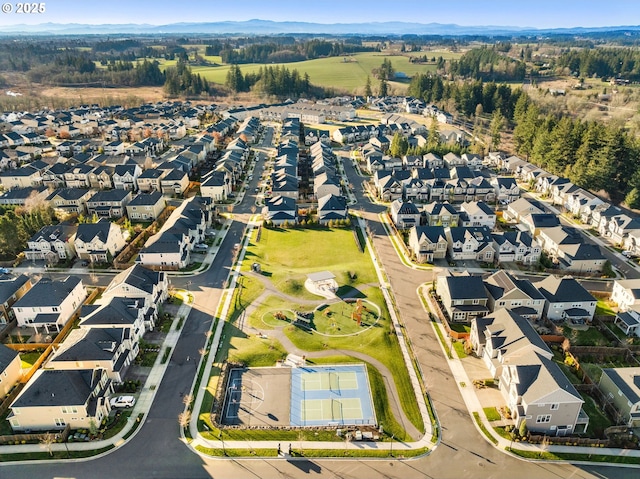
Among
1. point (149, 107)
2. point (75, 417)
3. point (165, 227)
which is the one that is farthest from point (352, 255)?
point (149, 107)

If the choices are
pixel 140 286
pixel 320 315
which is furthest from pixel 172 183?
pixel 320 315

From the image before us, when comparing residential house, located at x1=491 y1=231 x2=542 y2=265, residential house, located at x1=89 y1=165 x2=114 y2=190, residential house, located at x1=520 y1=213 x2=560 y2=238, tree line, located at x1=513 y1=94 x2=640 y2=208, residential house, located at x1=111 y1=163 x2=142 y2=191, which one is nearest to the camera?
residential house, located at x1=491 y1=231 x2=542 y2=265

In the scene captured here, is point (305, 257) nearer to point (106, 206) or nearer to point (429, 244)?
point (429, 244)

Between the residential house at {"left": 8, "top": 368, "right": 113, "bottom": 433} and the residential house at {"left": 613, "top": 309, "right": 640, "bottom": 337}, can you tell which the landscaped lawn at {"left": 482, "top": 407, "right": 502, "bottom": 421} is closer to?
the residential house at {"left": 613, "top": 309, "right": 640, "bottom": 337}

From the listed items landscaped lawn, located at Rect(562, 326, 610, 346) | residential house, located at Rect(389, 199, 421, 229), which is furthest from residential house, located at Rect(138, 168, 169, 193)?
landscaped lawn, located at Rect(562, 326, 610, 346)

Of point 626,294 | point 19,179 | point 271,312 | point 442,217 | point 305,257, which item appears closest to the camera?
point 271,312

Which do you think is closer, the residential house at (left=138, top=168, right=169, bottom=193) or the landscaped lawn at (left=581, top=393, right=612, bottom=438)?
the landscaped lawn at (left=581, top=393, right=612, bottom=438)
